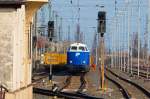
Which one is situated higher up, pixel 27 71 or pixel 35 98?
pixel 27 71

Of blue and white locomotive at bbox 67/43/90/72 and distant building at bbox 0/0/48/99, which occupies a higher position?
distant building at bbox 0/0/48/99

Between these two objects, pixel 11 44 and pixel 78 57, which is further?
pixel 78 57

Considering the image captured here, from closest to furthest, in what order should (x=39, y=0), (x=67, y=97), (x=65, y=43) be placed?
(x=39, y=0) → (x=67, y=97) → (x=65, y=43)

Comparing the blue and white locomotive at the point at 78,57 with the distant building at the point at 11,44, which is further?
the blue and white locomotive at the point at 78,57

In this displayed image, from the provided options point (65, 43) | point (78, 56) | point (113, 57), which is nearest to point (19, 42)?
point (78, 56)

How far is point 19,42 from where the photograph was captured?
19875 mm

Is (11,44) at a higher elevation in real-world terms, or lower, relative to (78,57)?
higher

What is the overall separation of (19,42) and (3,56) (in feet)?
2.68

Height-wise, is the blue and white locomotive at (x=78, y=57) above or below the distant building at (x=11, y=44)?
below

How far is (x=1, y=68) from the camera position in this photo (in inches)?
766

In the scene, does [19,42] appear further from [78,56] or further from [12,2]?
[78,56]

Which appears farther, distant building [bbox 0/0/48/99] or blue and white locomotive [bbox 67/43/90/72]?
blue and white locomotive [bbox 67/43/90/72]

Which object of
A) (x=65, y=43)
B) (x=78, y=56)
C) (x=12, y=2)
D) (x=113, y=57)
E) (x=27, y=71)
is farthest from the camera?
(x=113, y=57)

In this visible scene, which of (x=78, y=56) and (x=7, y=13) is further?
(x=78, y=56)
